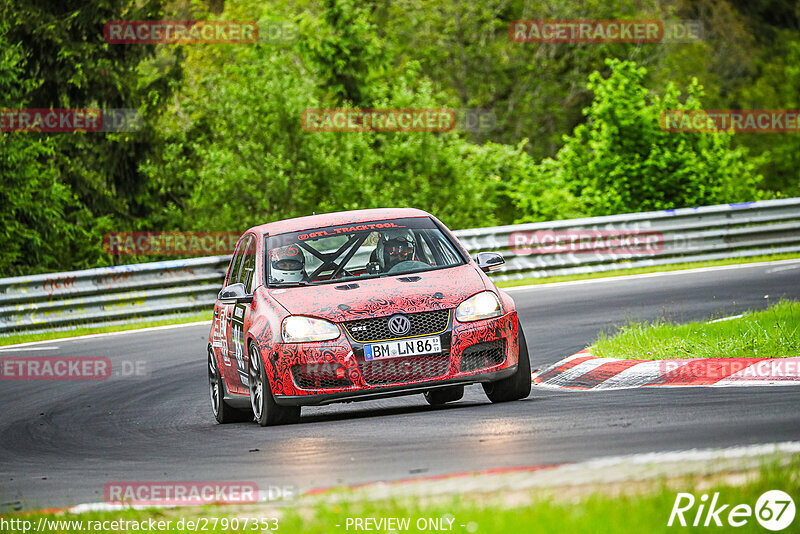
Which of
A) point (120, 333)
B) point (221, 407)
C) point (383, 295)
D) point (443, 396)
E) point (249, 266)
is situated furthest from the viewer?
point (120, 333)

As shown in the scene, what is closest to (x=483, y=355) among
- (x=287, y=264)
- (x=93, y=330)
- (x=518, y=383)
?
(x=518, y=383)

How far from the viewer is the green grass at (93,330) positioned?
18500 mm

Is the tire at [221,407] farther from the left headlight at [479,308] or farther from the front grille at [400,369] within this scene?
the left headlight at [479,308]

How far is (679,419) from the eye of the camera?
24.7ft

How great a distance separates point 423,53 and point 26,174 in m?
27.0

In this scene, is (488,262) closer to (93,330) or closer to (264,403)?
(264,403)

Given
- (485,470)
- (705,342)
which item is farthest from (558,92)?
(485,470)

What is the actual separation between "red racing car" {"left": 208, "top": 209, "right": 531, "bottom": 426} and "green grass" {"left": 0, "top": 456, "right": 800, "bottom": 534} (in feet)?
10.5

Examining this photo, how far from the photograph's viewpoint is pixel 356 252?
10.1 meters

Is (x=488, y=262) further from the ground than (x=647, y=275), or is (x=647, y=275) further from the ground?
(x=488, y=262)

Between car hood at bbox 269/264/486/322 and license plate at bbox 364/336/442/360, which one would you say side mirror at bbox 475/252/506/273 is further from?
license plate at bbox 364/336/442/360

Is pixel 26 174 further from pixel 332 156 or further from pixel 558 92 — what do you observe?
pixel 558 92

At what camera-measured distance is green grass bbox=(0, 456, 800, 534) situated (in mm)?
4641

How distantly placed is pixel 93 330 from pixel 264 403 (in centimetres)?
1048
